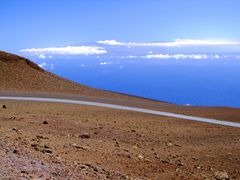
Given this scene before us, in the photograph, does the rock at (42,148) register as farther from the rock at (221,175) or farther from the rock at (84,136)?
the rock at (221,175)

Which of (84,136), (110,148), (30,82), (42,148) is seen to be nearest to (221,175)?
(110,148)

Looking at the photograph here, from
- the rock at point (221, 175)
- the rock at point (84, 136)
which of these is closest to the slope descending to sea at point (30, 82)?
the rock at point (84, 136)

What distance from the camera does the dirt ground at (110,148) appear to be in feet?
29.2

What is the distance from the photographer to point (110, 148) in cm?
1173

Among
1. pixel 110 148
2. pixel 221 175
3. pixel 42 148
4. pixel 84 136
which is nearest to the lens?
pixel 42 148

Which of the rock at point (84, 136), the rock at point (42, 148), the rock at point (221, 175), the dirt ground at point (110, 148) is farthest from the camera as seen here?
the rock at point (84, 136)

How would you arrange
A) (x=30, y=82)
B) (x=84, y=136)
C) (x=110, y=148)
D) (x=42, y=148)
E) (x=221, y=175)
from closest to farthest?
1. (x=42, y=148)
2. (x=221, y=175)
3. (x=110, y=148)
4. (x=84, y=136)
5. (x=30, y=82)

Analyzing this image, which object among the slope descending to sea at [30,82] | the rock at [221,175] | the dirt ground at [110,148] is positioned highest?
the slope descending to sea at [30,82]

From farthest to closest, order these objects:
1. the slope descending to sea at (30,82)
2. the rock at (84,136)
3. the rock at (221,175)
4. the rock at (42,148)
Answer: the slope descending to sea at (30,82) → the rock at (84,136) → the rock at (221,175) → the rock at (42,148)

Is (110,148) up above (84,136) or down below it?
below

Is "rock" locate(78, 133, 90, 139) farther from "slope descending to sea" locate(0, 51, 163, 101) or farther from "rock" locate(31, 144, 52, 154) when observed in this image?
"slope descending to sea" locate(0, 51, 163, 101)

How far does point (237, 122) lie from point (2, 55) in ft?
73.6

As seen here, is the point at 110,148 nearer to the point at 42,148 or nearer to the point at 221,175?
the point at 42,148

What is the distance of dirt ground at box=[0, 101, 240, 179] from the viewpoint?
8903mm
